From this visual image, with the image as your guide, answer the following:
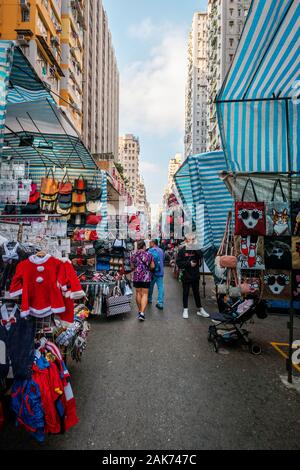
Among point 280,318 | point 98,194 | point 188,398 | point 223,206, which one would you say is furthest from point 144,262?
point 280,318

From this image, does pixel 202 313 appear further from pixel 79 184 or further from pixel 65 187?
pixel 65 187

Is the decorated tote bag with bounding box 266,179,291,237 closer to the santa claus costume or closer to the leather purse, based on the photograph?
the santa claus costume

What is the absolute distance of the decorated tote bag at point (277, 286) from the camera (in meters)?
4.46

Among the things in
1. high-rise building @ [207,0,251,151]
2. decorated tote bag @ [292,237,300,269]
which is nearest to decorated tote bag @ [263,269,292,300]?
decorated tote bag @ [292,237,300,269]

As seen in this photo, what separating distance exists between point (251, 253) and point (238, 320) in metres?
1.25

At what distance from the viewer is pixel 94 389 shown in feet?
10.3

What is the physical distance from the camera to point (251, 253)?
14.5 feet

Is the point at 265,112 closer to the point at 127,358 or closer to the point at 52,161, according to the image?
the point at 127,358

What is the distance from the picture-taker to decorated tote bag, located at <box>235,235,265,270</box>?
439 cm

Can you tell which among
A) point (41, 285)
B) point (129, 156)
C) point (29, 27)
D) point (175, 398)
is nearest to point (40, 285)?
point (41, 285)

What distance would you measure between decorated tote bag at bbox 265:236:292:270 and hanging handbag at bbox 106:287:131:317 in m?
3.44

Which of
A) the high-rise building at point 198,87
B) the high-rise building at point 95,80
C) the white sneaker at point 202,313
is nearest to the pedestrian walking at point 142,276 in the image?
the white sneaker at point 202,313
